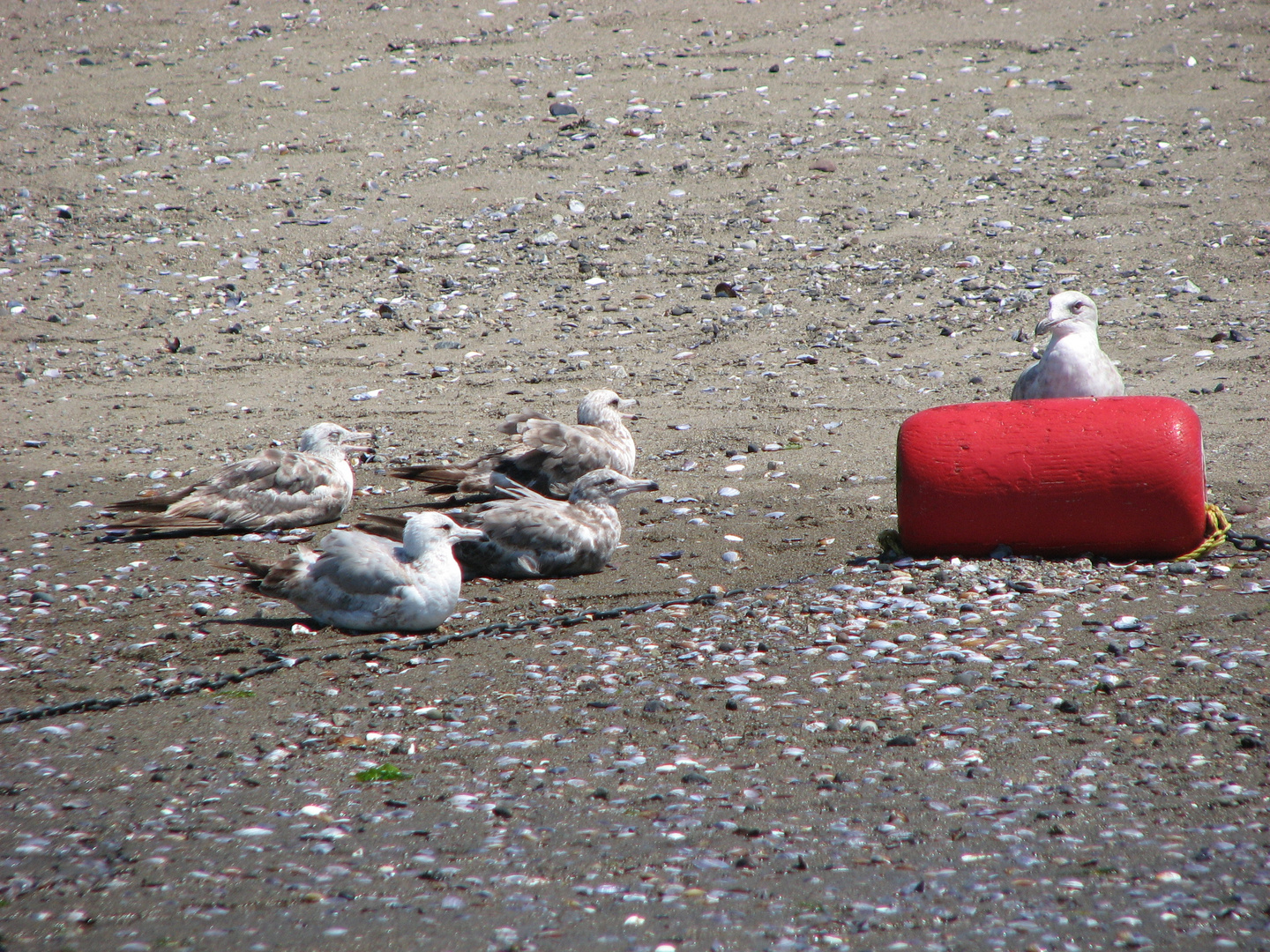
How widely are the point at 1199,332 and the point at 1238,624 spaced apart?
4623 mm

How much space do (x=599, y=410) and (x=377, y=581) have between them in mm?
2557

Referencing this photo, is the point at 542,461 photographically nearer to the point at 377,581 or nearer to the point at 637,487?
the point at 637,487

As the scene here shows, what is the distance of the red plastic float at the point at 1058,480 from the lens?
5.31 metres

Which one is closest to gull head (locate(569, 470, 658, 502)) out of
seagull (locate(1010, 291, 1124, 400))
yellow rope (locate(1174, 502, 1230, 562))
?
seagull (locate(1010, 291, 1124, 400))

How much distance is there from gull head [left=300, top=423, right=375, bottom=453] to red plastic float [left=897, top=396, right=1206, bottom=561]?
3213 mm

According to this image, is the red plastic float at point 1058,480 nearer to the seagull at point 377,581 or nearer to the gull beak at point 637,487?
the gull beak at point 637,487

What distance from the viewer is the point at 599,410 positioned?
7.41 m

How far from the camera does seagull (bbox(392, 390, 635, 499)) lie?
6.99 metres

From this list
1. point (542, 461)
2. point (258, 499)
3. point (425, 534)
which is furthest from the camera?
point (542, 461)

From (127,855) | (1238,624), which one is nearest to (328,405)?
(127,855)

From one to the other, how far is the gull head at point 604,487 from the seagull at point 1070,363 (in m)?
2.05

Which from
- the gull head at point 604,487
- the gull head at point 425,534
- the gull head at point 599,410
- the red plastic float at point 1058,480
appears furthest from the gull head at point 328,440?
the red plastic float at point 1058,480

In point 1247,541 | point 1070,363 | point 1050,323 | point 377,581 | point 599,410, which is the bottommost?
point 377,581

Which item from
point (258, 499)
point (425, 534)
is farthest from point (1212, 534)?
point (258, 499)
